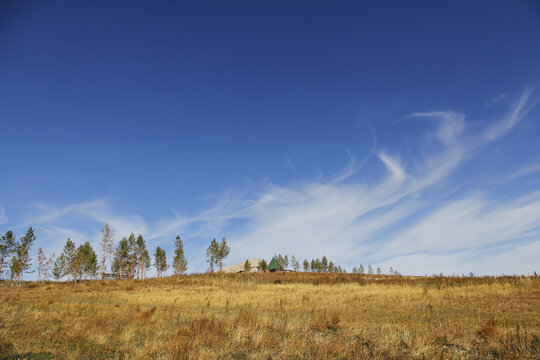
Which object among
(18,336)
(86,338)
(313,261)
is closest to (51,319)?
(18,336)

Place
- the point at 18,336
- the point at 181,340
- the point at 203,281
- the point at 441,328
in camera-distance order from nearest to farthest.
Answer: the point at 181,340, the point at 18,336, the point at 441,328, the point at 203,281

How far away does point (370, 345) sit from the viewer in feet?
23.9

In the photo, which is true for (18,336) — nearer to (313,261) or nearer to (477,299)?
(477,299)

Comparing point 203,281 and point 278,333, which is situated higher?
point 278,333

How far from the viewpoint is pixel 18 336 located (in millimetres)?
7918

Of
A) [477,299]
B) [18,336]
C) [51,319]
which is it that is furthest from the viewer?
[477,299]

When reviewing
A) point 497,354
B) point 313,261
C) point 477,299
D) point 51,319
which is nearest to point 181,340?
point 51,319

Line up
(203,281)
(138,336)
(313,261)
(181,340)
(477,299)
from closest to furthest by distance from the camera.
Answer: (181,340) → (138,336) → (477,299) → (203,281) → (313,261)

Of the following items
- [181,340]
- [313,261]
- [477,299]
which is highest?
[181,340]

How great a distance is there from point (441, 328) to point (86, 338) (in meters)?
11.1

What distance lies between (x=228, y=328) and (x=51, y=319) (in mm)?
7353

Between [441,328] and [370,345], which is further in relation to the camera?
[441,328]

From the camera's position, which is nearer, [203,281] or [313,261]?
[203,281]

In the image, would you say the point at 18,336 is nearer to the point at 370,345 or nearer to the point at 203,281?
the point at 370,345
